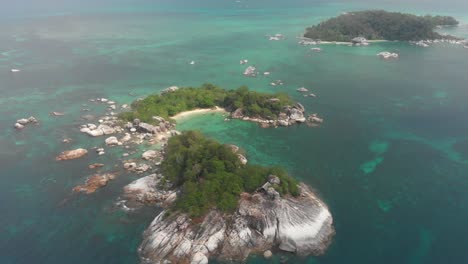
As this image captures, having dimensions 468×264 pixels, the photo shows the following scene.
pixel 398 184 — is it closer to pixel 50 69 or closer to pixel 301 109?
pixel 301 109

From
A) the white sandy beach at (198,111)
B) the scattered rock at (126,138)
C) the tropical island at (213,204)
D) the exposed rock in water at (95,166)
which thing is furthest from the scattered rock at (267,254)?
the white sandy beach at (198,111)

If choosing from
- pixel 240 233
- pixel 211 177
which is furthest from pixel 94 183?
pixel 240 233

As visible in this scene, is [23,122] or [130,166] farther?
[23,122]

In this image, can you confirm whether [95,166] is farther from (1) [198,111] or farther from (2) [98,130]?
(1) [198,111]

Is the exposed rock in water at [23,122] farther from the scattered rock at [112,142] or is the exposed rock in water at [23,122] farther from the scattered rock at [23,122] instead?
the scattered rock at [112,142]

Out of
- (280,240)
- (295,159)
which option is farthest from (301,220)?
(295,159)

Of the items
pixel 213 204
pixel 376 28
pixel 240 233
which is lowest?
pixel 240 233

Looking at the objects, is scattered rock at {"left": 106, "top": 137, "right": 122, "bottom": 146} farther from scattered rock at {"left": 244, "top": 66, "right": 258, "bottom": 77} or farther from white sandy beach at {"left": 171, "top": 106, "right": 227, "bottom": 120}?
scattered rock at {"left": 244, "top": 66, "right": 258, "bottom": 77}

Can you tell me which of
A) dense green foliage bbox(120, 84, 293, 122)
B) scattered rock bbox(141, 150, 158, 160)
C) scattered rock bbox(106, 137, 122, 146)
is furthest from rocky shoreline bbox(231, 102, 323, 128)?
scattered rock bbox(106, 137, 122, 146)
